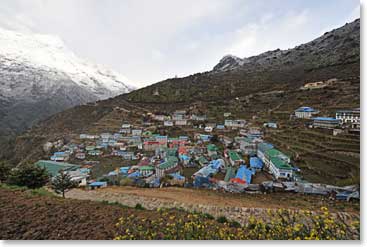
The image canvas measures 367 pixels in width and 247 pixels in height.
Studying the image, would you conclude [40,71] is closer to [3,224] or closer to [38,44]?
[38,44]

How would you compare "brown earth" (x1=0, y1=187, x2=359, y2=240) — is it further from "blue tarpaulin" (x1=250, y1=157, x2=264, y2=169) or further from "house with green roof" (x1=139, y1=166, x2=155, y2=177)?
"house with green roof" (x1=139, y1=166, x2=155, y2=177)

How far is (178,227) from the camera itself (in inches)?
85.7

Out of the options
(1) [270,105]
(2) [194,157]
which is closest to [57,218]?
(2) [194,157]

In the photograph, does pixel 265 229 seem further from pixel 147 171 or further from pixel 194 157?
pixel 194 157

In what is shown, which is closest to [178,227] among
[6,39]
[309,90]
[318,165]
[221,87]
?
[318,165]

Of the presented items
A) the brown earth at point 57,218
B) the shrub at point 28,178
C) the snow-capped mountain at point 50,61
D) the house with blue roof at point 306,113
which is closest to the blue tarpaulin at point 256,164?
the brown earth at point 57,218

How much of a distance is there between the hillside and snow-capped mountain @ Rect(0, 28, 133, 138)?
34.8 m

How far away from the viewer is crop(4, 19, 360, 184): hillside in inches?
435

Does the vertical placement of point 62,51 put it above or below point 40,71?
above

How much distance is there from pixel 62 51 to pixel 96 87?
36997 mm

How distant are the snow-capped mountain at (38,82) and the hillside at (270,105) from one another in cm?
3484

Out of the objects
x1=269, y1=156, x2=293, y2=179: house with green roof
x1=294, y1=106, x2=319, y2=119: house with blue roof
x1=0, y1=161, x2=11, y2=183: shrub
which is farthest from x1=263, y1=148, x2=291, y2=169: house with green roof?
x1=0, y1=161, x2=11, y2=183: shrub

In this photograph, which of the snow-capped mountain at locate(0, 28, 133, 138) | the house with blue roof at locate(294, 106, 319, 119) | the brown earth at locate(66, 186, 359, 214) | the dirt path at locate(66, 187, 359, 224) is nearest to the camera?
the dirt path at locate(66, 187, 359, 224)

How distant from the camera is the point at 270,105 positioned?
90.5ft
